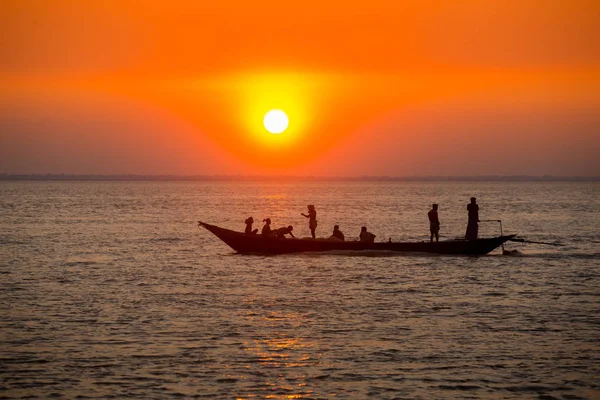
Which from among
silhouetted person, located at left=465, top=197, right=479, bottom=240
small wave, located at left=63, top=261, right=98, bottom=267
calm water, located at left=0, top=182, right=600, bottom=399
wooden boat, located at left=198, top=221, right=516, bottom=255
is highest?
silhouetted person, located at left=465, top=197, right=479, bottom=240

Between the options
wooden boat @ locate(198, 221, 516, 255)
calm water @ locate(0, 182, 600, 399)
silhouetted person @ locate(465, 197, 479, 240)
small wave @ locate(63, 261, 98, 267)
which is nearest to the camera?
calm water @ locate(0, 182, 600, 399)

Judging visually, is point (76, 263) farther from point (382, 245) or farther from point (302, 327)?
point (302, 327)

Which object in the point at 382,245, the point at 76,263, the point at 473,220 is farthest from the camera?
the point at 76,263

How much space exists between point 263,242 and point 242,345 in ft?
70.3

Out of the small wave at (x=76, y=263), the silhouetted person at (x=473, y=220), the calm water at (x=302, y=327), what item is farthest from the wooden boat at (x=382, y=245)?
the small wave at (x=76, y=263)

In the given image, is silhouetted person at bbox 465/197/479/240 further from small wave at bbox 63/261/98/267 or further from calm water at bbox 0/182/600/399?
small wave at bbox 63/261/98/267

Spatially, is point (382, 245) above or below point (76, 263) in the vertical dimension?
above

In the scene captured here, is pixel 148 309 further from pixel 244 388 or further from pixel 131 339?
pixel 244 388

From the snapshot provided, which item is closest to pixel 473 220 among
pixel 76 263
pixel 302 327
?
pixel 302 327

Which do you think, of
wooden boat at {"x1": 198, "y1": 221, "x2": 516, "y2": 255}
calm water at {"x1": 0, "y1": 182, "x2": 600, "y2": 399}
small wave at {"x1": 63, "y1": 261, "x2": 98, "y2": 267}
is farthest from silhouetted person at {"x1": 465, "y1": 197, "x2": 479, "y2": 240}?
small wave at {"x1": 63, "y1": 261, "x2": 98, "y2": 267}

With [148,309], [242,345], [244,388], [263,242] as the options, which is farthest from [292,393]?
[263,242]

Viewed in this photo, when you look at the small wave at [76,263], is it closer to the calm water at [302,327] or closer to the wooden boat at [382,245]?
Result: the calm water at [302,327]

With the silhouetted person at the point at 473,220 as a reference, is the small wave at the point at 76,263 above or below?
below

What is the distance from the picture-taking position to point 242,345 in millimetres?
21438
